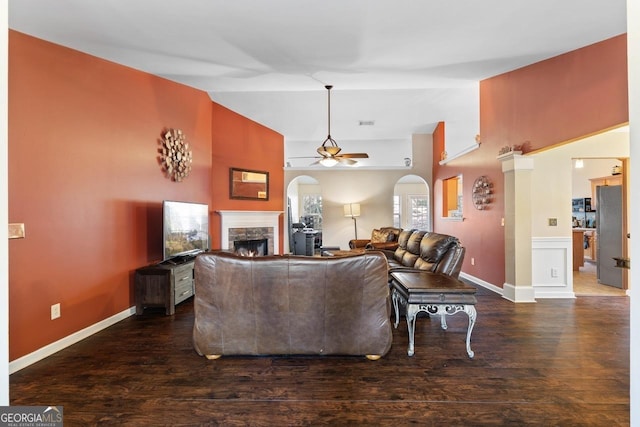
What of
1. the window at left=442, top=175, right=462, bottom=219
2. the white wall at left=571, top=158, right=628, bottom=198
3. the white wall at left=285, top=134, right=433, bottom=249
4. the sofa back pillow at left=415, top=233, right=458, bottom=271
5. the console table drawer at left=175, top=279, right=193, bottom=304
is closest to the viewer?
the sofa back pillow at left=415, top=233, right=458, bottom=271

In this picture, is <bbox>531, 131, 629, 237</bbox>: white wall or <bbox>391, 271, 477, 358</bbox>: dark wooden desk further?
<bbox>531, 131, 629, 237</bbox>: white wall

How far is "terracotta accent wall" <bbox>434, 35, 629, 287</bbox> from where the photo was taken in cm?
294

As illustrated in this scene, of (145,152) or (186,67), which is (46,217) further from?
(186,67)

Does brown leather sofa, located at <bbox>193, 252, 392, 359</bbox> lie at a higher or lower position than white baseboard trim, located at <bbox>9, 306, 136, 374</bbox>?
higher

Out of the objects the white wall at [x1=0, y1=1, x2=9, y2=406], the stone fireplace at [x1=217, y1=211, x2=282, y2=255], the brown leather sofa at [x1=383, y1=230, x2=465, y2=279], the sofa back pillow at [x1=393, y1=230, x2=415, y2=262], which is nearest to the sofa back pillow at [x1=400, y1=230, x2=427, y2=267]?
the brown leather sofa at [x1=383, y1=230, x2=465, y2=279]

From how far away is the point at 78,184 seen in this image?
286 cm

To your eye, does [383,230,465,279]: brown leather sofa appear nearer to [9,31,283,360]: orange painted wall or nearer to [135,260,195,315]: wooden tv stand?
[135,260,195,315]: wooden tv stand

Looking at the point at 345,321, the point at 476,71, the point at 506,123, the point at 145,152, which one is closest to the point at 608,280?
the point at 506,123

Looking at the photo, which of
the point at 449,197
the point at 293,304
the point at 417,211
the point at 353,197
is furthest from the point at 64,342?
the point at 417,211

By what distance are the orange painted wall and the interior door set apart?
267 inches

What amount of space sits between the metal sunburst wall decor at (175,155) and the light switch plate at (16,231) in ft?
5.95

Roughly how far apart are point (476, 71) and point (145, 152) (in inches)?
174

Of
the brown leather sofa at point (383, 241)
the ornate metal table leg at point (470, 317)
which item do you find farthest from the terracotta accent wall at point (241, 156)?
the ornate metal table leg at point (470, 317)

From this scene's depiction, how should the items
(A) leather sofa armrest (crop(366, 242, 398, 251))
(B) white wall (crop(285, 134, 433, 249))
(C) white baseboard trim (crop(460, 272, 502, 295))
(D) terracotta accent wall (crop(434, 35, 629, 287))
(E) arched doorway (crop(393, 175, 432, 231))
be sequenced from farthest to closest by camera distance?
(E) arched doorway (crop(393, 175, 432, 231)), (B) white wall (crop(285, 134, 433, 249)), (A) leather sofa armrest (crop(366, 242, 398, 251)), (C) white baseboard trim (crop(460, 272, 502, 295)), (D) terracotta accent wall (crop(434, 35, 629, 287))
